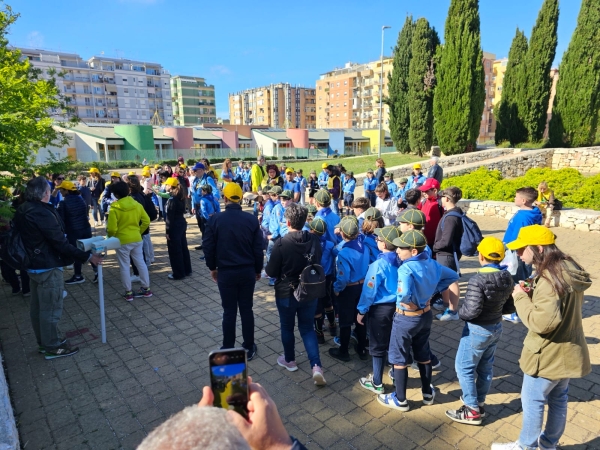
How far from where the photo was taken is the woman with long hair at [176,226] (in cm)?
692

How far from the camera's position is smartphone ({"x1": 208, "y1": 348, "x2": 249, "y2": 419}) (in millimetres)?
1346

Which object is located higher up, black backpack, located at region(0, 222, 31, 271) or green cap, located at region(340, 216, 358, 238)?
green cap, located at region(340, 216, 358, 238)

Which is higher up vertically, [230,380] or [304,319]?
[230,380]

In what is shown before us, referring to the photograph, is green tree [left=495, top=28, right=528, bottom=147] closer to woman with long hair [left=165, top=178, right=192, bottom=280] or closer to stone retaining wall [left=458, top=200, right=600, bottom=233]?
stone retaining wall [left=458, top=200, right=600, bottom=233]

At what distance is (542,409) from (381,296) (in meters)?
1.49

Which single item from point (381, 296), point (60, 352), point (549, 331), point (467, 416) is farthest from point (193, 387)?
point (549, 331)

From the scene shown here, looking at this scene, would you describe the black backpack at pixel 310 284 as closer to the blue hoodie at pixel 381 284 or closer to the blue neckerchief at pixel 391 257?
the blue hoodie at pixel 381 284

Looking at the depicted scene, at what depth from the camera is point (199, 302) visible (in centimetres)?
628

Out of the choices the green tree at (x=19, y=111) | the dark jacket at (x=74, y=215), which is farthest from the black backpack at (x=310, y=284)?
the dark jacket at (x=74, y=215)

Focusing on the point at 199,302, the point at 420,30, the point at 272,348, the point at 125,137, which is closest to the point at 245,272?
the point at 272,348

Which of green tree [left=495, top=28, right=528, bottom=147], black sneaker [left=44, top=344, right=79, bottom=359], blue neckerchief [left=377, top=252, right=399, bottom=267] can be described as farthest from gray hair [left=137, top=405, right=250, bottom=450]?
green tree [left=495, top=28, right=528, bottom=147]

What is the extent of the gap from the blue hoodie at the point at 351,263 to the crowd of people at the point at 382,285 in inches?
0.5

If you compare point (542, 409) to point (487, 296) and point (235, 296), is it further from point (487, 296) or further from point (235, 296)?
point (235, 296)

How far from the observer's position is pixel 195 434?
0.85 meters
